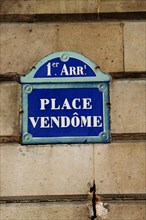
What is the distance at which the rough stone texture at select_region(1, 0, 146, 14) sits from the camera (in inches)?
137

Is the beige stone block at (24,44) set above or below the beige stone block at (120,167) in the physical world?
above

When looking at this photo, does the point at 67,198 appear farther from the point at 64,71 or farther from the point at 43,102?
the point at 64,71

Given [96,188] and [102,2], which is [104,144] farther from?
[102,2]

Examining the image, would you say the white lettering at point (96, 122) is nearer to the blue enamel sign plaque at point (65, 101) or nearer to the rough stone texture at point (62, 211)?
the blue enamel sign plaque at point (65, 101)

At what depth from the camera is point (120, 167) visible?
10.9 ft

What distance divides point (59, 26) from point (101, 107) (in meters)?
0.75

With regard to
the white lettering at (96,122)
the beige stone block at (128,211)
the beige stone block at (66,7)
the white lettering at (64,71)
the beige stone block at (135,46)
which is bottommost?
the beige stone block at (128,211)

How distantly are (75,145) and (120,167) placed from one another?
39cm

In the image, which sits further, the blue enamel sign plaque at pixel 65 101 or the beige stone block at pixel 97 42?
the beige stone block at pixel 97 42

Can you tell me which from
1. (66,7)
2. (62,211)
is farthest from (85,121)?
(66,7)

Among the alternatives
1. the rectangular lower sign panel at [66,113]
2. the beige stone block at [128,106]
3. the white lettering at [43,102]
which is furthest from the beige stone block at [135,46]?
the white lettering at [43,102]

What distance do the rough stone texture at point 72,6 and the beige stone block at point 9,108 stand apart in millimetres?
630

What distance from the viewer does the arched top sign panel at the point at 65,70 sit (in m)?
3.39

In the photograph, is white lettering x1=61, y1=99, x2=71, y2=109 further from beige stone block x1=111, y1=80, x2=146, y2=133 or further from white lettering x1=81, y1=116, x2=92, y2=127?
beige stone block x1=111, y1=80, x2=146, y2=133
